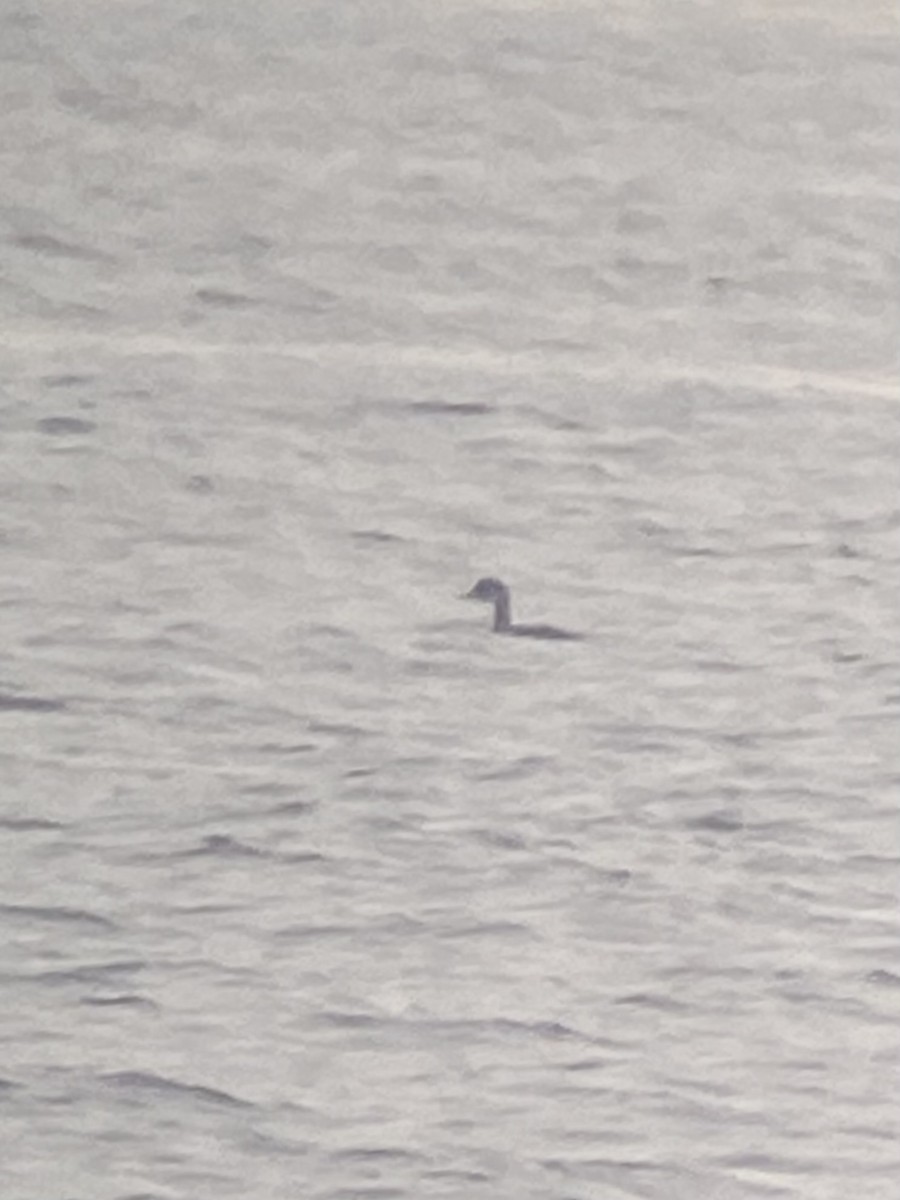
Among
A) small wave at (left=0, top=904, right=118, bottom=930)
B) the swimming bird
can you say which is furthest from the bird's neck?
small wave at (left=0, top=904, right=118, bottom=930)

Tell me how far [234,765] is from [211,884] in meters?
0.05

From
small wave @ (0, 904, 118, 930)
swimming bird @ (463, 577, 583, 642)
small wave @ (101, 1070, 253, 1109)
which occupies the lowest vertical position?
small wave @ (101, 1070, 253, 1109)

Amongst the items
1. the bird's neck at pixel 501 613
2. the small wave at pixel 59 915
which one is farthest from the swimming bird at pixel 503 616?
the small wave at pixel 59 915

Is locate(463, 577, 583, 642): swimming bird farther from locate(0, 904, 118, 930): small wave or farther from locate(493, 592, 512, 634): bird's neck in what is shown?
locate(0, 904, 118, 930): small wave

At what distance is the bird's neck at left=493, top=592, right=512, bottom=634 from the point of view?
1.96 feet

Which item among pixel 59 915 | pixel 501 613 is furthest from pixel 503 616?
pixel 59 915

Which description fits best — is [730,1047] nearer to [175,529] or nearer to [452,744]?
[452,744]

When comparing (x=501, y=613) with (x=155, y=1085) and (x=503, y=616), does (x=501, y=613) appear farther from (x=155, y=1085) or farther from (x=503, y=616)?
(x=155, y=1085)

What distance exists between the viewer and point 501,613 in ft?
1.96

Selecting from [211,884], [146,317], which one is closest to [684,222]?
[146,317]

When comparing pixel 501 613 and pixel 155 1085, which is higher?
pixel 501 613

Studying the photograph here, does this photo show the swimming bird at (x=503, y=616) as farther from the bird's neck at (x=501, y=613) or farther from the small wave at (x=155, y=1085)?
the small wave at (x=155, y=1085)

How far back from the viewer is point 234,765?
602mm

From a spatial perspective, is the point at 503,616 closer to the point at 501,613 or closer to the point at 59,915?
the point at 501,613
